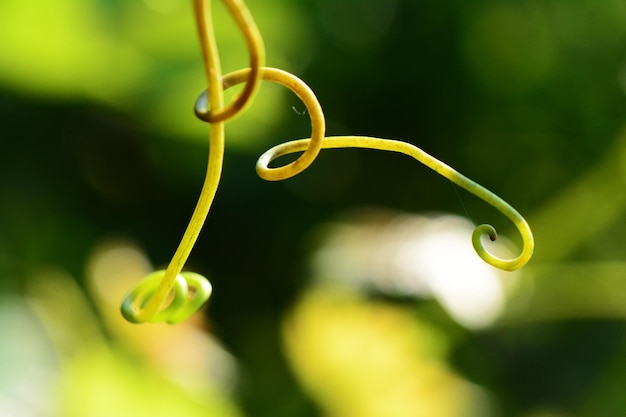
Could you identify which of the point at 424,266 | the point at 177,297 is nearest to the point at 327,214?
the point at 424,266

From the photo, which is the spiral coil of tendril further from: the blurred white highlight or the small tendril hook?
the blurred white highlight

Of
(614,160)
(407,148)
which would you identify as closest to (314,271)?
(614,160)

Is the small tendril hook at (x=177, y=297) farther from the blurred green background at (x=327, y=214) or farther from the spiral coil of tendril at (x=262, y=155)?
the blurred green background at (x=327, y=214)

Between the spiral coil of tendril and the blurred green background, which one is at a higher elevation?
the blurred green background

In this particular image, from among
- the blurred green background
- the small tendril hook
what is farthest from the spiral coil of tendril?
the blurred green background

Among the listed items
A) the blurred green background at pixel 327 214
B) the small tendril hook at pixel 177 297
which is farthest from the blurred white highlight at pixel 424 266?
the small tendril hook at pixel 177 297
